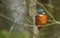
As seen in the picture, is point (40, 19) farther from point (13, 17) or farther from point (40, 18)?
point (13, 17)

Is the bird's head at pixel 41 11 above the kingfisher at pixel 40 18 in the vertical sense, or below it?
above

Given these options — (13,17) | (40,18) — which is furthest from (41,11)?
(13,17)

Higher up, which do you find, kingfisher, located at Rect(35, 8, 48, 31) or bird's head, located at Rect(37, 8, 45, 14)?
bird's head, located at Rect(37, 8, 45, 14)

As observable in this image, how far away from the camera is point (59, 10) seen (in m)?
1.68

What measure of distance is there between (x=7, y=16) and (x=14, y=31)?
14 centimetres

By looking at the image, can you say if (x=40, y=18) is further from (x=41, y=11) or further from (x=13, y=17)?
(x=13, y=17)

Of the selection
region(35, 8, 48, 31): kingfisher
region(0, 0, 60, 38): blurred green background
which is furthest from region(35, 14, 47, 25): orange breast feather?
region(0, 0, 60, 38): blurred green background

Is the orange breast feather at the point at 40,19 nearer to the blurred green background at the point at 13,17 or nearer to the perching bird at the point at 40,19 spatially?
the perching bird at the point at 40,19

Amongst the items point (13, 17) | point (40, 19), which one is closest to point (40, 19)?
point (40, 19)

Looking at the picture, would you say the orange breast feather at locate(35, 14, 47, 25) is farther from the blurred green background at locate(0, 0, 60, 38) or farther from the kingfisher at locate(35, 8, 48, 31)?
the blurred green background at locate(0, 0, 60, 38)

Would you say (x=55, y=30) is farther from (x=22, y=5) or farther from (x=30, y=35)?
(x=22, y=5)

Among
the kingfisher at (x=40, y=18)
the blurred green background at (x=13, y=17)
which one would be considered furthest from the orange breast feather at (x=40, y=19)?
the blurred green background at (x=13, y=17)

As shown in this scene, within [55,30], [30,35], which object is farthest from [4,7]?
[55,30]

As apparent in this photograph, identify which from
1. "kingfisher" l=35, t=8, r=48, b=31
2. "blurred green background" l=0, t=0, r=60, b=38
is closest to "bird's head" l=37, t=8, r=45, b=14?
"kingfisher" l=35, t=8, r=48, b=31
